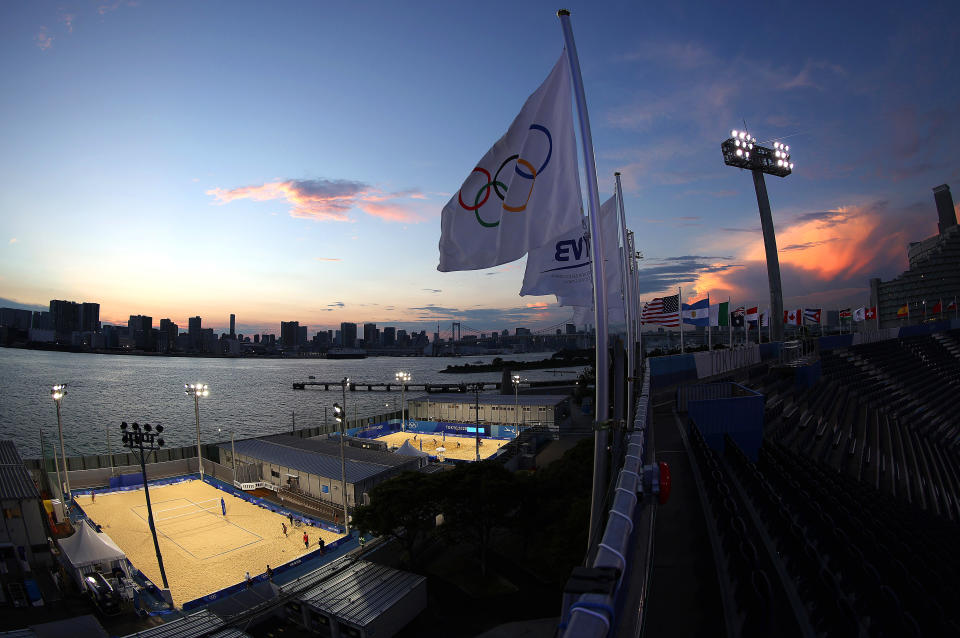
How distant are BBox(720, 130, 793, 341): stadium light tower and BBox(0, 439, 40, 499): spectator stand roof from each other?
141 ft

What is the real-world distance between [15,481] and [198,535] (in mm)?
7499

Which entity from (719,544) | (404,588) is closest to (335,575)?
(404,588)

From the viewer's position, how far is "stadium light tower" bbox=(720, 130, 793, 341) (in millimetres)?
35319

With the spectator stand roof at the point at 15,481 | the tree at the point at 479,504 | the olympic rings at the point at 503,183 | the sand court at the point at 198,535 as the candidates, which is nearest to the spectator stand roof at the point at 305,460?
the sand court at the point at 198,535

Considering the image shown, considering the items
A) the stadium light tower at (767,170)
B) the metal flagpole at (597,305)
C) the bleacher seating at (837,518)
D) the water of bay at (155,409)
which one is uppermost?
the stadium light tower at (767,170)

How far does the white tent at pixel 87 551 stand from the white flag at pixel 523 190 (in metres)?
18.7

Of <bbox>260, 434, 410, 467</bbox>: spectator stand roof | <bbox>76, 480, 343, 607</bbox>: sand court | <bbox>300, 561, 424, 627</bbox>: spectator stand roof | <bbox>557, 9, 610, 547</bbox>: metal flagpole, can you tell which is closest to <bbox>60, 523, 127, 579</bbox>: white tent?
<bbox>76, 480, 343, 607</bbox>: sand court

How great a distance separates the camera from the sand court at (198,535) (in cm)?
1805

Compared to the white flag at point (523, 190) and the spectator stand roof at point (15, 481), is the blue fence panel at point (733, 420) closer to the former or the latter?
the white flag at point (523, 190)

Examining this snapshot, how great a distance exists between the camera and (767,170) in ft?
126

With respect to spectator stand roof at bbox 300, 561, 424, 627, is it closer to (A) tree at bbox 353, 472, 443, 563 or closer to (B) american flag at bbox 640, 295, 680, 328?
(A) tree at bbox 353, 472, 443, 563

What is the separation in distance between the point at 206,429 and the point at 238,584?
51.3 meters

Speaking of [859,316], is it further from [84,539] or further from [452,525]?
[84,539]

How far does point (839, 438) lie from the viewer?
19.1m
